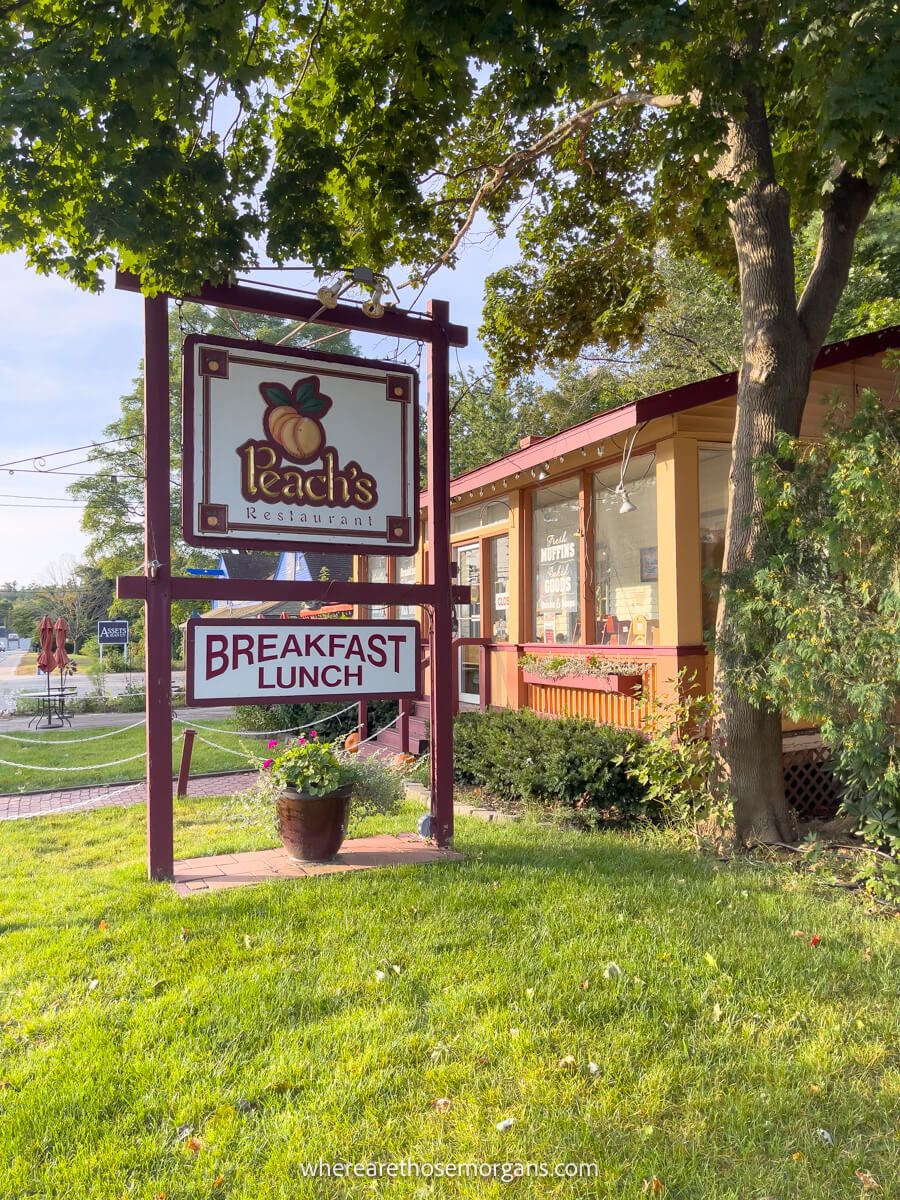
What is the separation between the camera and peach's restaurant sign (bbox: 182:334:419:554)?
4.79 metres

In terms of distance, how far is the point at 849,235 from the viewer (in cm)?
579

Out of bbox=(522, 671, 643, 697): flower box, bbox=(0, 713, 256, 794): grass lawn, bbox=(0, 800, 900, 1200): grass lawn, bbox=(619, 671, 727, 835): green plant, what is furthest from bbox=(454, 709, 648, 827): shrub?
bbox=(0, 713, 256, 794): grass lawn

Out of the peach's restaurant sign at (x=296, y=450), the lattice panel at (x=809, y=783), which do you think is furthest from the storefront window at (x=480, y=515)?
the peach's restaurant sign at (x=296, y=450)

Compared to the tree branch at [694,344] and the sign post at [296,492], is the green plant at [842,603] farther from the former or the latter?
the tree branch at [694,344]

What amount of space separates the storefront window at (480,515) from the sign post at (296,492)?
4659 millimetres

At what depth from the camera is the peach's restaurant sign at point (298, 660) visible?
4734 mm

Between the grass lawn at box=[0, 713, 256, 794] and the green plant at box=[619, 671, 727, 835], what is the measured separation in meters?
3.86

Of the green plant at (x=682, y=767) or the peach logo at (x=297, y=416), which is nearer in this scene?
the peach logo at (x=297, y=416)

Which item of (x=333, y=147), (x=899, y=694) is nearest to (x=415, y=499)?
(x=333, y=147)

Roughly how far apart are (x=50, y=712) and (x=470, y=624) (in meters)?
8.49

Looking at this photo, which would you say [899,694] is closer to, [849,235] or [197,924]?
[849,235]

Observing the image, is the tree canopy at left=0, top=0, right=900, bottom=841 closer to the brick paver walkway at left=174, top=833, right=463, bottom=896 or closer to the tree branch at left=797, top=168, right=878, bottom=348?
the tree branch at left=797, top=168, right=878, bottom=348

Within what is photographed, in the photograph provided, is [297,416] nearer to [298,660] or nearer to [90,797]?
[298,660]

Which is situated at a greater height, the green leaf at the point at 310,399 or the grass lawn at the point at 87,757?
the green leaf at the point at 310,399
